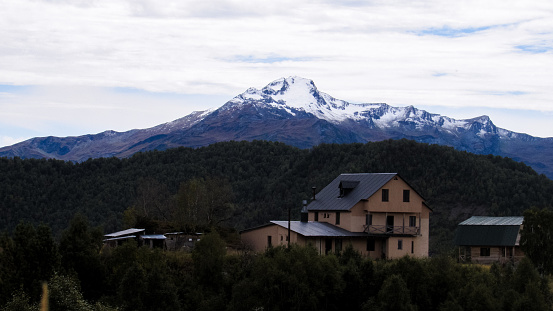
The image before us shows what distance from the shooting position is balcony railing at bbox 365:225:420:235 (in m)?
62.9

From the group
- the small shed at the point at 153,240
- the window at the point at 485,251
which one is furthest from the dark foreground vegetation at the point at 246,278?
the window at the point at 485,251

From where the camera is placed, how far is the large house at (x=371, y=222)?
204 feet

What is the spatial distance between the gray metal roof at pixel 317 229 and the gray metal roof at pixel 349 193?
163 centimetres

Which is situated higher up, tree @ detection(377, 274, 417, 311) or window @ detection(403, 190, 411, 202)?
window @ detection(403, 190, 411, 202)

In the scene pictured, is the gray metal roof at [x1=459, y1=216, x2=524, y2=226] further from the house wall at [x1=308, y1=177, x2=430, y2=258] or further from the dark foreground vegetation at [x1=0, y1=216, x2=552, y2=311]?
the dark foreground vegetation at [x1=0, y1=216, x2=552, y2=311]

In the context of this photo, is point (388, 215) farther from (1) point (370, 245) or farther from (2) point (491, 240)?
(2) point (491, 240)

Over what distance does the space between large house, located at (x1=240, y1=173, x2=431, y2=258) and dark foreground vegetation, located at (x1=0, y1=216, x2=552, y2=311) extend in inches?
281

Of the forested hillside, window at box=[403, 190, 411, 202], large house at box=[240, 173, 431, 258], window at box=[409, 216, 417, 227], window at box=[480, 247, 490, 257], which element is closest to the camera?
large house at box=[240, 173, 431, 258]

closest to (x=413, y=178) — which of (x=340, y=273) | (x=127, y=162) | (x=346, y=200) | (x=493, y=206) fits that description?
(x=493, y=206)

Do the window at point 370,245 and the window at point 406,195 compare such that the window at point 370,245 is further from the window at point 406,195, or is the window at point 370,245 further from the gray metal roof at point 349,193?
the window at point 406,195

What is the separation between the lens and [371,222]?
63.4 metres

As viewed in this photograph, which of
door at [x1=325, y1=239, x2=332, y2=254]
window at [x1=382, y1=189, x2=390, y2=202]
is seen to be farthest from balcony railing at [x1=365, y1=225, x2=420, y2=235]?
door at [x1=325, y1=239, x2=332, y2=254]

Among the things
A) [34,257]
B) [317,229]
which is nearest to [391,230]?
[317,229]

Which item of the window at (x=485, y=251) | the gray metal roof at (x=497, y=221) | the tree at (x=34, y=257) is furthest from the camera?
the window at (x=485, y=251)
